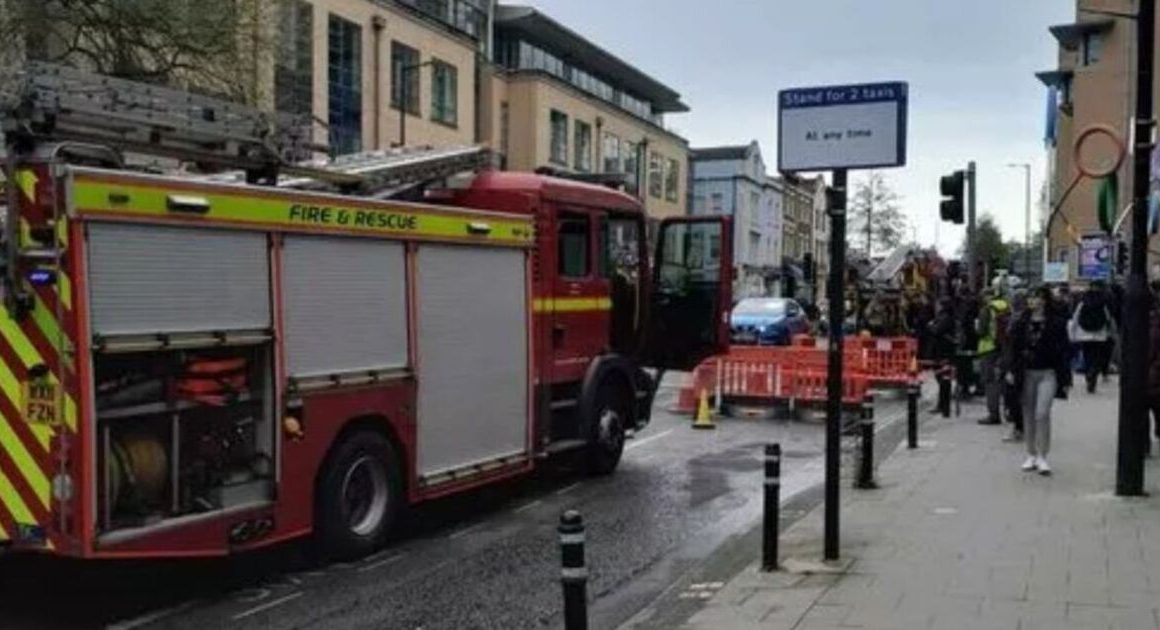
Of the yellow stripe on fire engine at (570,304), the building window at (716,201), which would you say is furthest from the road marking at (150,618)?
the building window at (716,201)

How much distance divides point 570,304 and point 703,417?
621 centimetres

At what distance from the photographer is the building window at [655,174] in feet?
252

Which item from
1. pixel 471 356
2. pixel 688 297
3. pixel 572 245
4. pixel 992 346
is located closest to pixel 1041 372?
pixel 688 297

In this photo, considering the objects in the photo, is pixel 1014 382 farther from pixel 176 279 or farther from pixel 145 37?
pixel 145 37

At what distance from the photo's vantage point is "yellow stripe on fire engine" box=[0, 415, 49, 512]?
7078 millimetres

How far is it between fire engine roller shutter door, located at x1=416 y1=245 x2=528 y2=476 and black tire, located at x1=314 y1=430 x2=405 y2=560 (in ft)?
1.53

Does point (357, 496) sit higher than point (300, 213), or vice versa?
point (300, 213)

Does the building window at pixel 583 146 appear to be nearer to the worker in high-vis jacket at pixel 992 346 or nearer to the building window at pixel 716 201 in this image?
the building window at pixel 716 201

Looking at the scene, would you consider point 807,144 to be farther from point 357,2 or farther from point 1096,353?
point 357,2

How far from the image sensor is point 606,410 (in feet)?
42.4

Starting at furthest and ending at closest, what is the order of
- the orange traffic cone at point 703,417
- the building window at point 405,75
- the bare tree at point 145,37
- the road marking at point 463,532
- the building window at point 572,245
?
the building window at point 405,75
the bare tree at point 145,37
the orange traffic cone at point 703,417
the building window at point 572,245
the road marking at point 463,532

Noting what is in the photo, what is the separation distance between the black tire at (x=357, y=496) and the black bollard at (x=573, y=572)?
3981 millimetres

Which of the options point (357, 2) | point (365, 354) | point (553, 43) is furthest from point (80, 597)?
point (553, 43)

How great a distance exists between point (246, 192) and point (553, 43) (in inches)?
2275
